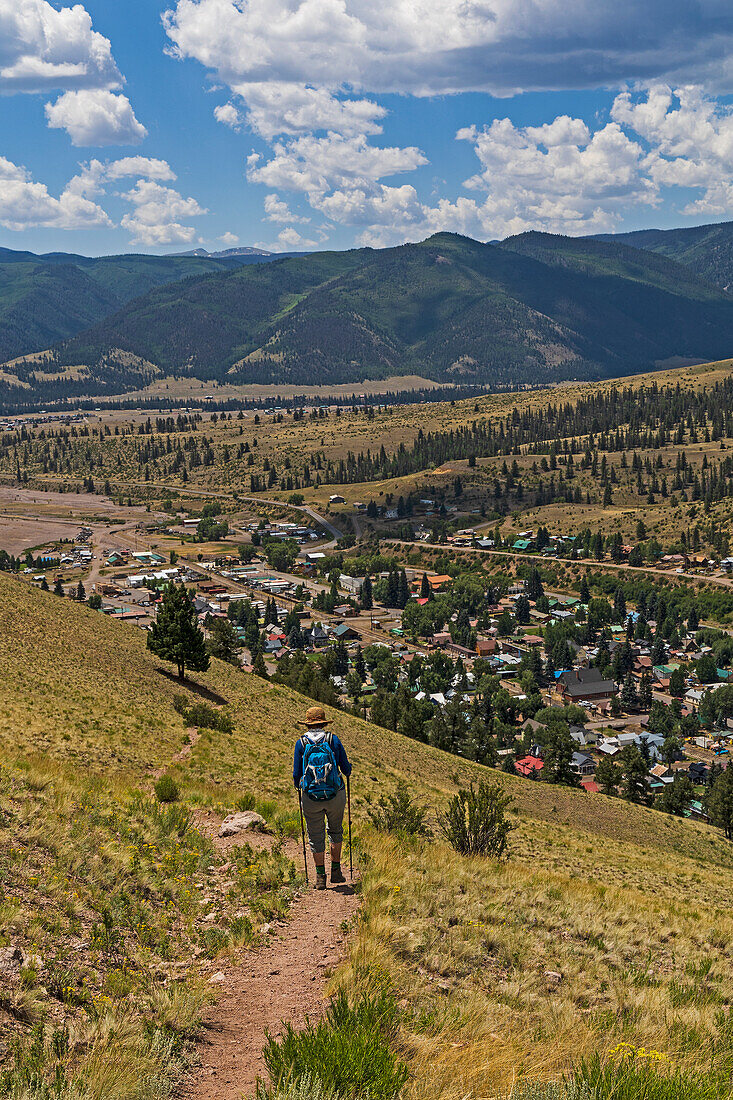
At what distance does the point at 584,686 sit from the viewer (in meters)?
122

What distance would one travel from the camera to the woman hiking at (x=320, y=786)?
12.5 m

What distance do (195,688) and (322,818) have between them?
116 feet

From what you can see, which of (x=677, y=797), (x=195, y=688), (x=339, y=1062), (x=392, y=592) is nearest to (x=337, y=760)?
(x=339, y=1062)

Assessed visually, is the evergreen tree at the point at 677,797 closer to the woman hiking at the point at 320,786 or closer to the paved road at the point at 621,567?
the woman hiking at the point at 320,786

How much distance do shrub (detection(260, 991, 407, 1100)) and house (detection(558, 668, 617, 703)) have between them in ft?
379

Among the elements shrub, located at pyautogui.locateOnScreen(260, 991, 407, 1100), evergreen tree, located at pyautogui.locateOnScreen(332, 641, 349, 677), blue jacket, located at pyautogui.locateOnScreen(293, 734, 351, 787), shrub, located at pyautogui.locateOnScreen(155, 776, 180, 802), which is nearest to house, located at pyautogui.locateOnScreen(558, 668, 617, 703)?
evergreen tree, located at pyautogui.locateOnScreen(332, 641, 349, 677)

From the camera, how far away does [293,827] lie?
16.2m

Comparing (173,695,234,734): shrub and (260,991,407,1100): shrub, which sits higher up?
(260,991,407,1100): shrub

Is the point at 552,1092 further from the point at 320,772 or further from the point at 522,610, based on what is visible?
the point at 522,610

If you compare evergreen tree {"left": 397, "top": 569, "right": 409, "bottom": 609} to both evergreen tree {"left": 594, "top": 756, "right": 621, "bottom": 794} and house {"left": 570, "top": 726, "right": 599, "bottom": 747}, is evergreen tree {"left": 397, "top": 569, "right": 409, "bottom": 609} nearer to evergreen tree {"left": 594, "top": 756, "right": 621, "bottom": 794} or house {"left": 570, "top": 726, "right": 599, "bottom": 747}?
house {"left": 570, "top": 726, "right": 599, "bottom": 747}

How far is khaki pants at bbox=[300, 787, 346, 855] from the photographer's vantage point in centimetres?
1254

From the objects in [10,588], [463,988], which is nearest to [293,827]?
[463,988]

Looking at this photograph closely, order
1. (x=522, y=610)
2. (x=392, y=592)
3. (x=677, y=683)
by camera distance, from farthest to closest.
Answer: (x=392, y=592), (x=522, y=610), (x=677, y=683)

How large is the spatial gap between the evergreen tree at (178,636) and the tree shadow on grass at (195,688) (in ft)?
2.08
